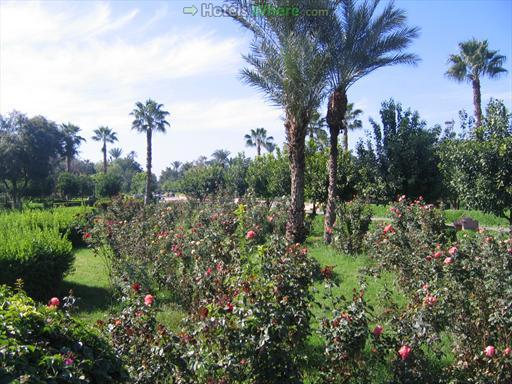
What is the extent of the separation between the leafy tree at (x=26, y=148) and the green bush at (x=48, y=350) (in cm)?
3221

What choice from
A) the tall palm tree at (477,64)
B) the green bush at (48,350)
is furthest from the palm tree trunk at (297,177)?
the tall palm tree at (477,64)

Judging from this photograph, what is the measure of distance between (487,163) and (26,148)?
31139 millimetres

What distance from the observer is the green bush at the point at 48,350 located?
6.48 feet

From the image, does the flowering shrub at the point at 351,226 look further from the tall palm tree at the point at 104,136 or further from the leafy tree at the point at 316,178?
the tall palm tree at the point at 104,136

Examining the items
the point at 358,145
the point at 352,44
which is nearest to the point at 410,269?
the point at 352,44

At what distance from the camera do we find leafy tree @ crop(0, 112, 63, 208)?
31625mm

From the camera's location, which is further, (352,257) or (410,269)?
(352,257)

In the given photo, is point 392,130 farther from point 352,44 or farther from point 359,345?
point 359,345

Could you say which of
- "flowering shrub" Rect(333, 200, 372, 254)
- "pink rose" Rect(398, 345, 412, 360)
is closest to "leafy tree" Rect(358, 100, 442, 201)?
"flowering shrub" Rect(333, 200, 372, 254)

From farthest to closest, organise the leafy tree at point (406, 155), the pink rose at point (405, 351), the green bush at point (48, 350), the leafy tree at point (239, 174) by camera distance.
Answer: the leafy tree at point (239, 174), the leafy tree at point (406, 155), the pink rose at point (405, 351), the green bush at point (48, 350)

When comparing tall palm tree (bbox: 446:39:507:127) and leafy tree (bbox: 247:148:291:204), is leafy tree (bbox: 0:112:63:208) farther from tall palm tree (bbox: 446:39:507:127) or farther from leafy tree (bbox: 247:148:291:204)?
tall palm tree (bbox: 446:39:507:127)

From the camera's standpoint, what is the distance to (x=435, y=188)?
14.7 m

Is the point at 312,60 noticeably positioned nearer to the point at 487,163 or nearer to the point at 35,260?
the point at 487,163

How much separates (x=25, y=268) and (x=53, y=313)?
4608 millimetres
